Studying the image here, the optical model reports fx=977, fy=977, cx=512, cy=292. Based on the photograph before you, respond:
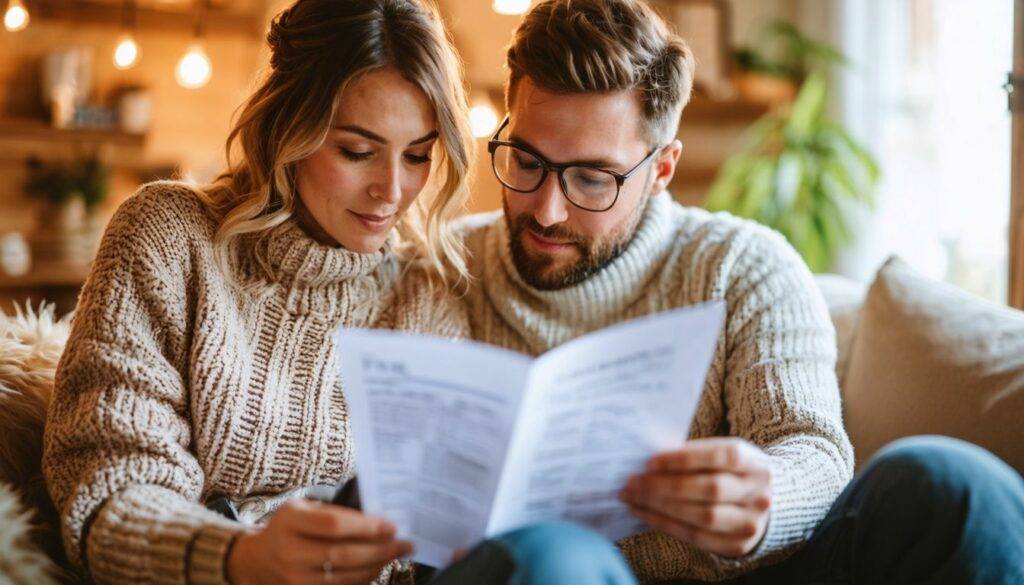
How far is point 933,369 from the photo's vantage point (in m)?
1.49

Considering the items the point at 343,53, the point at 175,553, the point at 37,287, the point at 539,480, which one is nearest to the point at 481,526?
the point at 539,480

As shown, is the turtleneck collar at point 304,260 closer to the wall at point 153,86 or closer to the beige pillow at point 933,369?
the beige pillow at point 933,369

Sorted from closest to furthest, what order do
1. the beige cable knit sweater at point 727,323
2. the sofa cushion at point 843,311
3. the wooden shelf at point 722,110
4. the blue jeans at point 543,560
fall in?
the blue jeans at point 543,560 → the beige cable knit sweater at point 727,323 → the sofa cushion at point 843,311 → the wooden shelf at point 722,110

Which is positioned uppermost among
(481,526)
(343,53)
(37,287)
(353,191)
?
(343,53)

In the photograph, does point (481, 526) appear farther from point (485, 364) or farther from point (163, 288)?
point (163, 288)

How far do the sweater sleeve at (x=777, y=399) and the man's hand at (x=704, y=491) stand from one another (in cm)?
9

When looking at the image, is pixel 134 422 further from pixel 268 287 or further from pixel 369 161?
pixel 369 161

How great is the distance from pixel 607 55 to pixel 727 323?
44 cm

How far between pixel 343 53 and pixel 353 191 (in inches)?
7.4

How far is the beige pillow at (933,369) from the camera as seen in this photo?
1.41m

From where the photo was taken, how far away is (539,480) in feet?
3.10

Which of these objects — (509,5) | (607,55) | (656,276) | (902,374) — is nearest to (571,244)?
(656,276)

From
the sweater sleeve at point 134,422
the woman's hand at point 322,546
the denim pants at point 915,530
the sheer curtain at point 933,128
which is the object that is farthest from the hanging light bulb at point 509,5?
the woman's hand at point 322,546

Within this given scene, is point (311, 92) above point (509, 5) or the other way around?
the other way around
